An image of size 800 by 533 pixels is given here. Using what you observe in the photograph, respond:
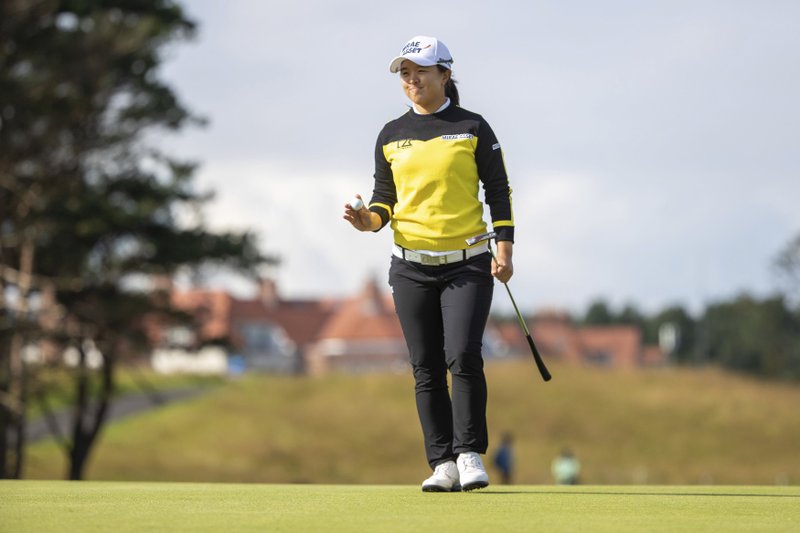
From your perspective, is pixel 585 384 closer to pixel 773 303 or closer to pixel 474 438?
pixel 773 303

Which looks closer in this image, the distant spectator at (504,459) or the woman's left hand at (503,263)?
the woman's left hand at (503,263)

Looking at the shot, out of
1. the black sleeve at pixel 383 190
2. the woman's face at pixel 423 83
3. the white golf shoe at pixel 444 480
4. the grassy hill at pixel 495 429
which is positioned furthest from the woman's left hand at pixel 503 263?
the grassy hill at pixel 495 429

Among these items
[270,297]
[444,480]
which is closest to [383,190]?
[444,480]

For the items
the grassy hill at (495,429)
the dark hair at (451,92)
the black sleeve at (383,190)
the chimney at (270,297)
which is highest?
the dark hair at (451,92)

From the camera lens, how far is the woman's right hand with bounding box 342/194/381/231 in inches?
291

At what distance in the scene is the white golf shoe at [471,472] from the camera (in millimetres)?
7234

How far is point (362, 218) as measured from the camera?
24.5ft

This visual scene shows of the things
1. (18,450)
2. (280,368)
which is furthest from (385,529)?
(280,368)

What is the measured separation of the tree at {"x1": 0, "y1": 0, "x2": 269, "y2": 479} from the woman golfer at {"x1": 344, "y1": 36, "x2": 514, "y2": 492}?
68.6ft

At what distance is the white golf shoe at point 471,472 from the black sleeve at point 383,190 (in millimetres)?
1354

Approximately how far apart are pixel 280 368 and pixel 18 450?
8277 centimetres

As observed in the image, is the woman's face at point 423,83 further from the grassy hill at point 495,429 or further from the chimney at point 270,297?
the chimney at point 270,297

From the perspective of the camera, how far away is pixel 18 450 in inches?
1100

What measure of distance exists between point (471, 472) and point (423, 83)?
209cm
